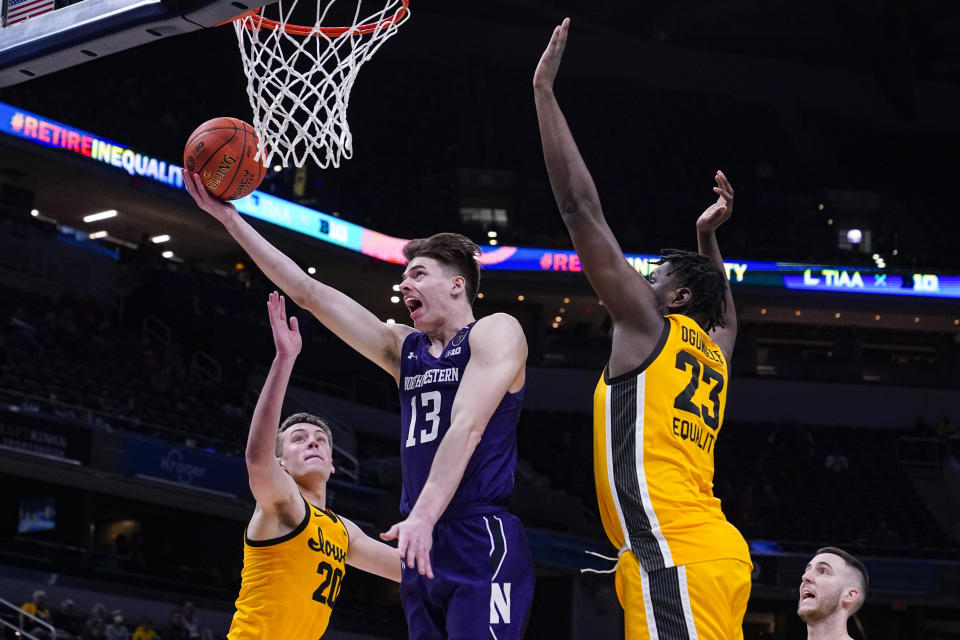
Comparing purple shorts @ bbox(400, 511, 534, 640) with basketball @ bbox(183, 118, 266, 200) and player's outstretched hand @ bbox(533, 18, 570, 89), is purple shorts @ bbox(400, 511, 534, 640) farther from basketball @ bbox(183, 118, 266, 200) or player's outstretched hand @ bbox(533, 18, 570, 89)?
basketball @ bbox(183, 118, 266, 200)

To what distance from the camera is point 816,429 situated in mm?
27719

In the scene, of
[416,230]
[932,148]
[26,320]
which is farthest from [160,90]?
[932,148]

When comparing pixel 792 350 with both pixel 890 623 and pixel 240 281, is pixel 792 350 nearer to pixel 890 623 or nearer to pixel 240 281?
pixel 890 623

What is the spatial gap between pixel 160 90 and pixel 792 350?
1646 cm

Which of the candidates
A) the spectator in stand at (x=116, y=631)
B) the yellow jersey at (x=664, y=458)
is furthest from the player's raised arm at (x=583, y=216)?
the spectator in stand at (x=116, y=631)

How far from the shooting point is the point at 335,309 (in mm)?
4125

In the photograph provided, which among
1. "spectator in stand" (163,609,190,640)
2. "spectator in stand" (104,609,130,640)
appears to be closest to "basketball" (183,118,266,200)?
"spectator in stand" (104,609,130,640)

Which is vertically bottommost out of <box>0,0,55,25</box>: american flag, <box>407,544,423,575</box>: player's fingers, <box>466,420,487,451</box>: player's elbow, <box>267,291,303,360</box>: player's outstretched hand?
<box>407,544,423,575</box>: player's fingers

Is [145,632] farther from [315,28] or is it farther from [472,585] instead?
[472,585]

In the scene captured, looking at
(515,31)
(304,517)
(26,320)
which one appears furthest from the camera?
(515,31)

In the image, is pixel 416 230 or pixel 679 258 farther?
pixel 416 230

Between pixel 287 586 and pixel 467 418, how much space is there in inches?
62.9

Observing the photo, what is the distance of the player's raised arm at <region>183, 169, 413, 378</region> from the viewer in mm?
4070

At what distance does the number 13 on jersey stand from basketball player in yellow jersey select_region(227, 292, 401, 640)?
0.67m
